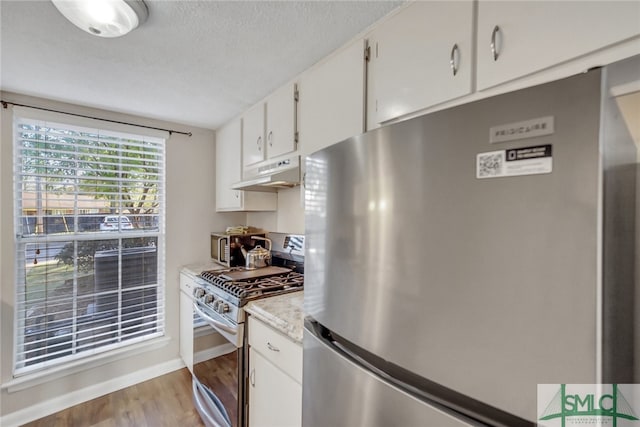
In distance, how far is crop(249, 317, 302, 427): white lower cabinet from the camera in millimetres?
1180

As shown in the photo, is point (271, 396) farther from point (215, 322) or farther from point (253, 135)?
point (253, 135)

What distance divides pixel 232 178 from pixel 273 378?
1.68 m

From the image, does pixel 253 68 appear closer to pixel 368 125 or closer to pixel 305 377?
pixel 368 125

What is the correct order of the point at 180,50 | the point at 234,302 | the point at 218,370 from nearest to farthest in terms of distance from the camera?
the point at 180,50, the point at 234,302, the point at 218,370

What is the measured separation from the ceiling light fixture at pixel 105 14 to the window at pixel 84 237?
132cm

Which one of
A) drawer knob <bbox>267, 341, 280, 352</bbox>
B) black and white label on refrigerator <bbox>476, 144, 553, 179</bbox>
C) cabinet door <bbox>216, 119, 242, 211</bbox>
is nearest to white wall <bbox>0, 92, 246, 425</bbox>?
cabinet door <bbox>216, 119, 242, 211</bbox>

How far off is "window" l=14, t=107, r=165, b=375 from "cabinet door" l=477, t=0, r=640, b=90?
2604 millimetres

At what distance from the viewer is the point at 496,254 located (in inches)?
20.3

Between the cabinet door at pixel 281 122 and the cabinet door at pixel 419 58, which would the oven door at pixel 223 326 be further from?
the cabinet door at pixel 419 58

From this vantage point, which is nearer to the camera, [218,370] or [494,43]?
[494,43]

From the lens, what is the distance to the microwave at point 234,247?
Answer: 7.92 ft

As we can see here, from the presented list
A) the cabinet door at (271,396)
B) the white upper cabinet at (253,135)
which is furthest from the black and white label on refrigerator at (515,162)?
the white upper cabinet at (253,135)

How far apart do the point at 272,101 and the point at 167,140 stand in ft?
4.22

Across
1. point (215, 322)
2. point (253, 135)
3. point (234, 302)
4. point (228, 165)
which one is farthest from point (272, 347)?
point (228, 165)
